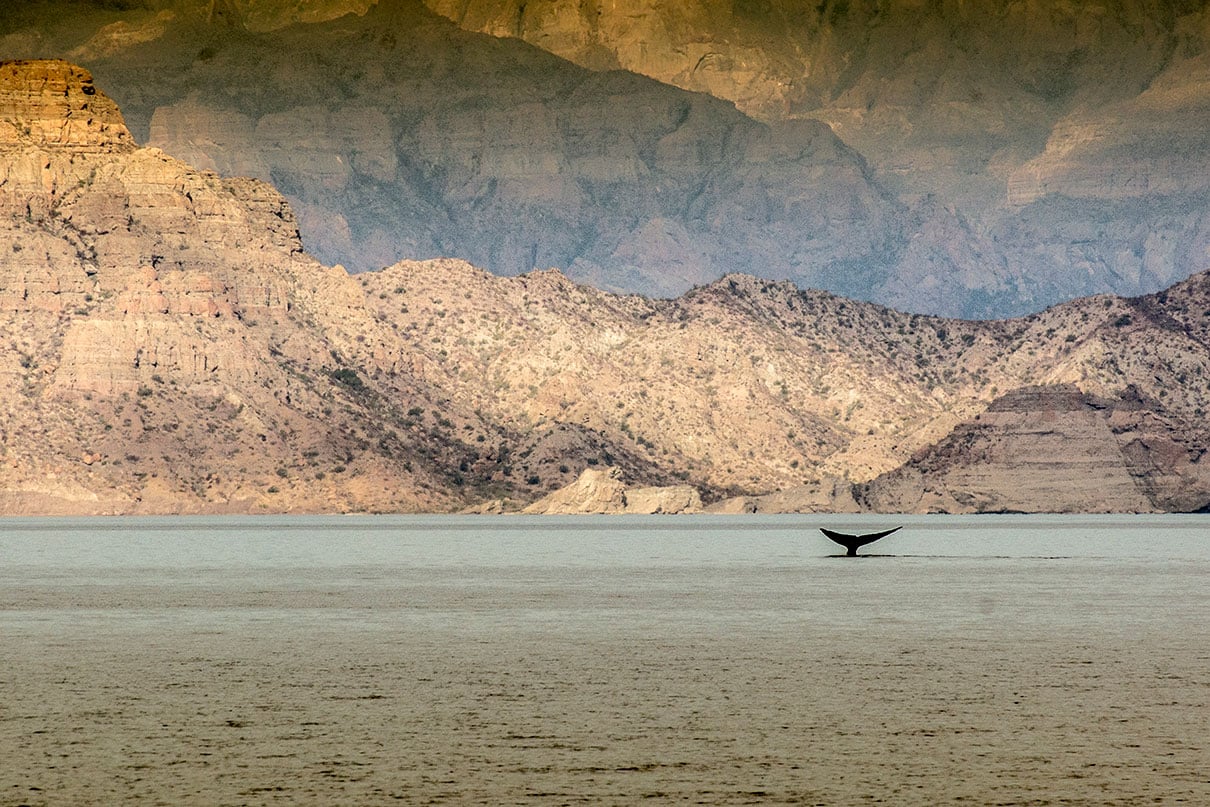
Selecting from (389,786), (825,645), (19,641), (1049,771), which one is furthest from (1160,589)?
(389,786)

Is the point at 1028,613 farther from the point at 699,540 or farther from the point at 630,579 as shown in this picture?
the point at 699,540

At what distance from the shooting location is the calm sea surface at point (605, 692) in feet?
147

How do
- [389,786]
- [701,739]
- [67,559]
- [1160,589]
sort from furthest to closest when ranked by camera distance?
[67,559], [1160,589], [701,739], [389,786]

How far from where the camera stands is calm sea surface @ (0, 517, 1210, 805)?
147 feet

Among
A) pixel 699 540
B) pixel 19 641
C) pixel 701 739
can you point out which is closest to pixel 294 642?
pixel 19 641

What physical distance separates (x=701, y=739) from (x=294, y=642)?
28794mm

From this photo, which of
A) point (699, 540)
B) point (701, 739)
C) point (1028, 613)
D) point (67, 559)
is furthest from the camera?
point (699, 540)

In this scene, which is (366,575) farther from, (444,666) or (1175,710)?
(1175,710)

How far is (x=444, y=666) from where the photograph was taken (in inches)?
2655

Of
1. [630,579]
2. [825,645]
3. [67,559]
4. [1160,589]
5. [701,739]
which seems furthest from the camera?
[67,559]

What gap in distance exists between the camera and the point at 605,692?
6016cm

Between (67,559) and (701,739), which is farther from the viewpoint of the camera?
(67,559)

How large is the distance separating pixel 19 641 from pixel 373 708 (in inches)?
953

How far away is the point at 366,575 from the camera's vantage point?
128 metres
